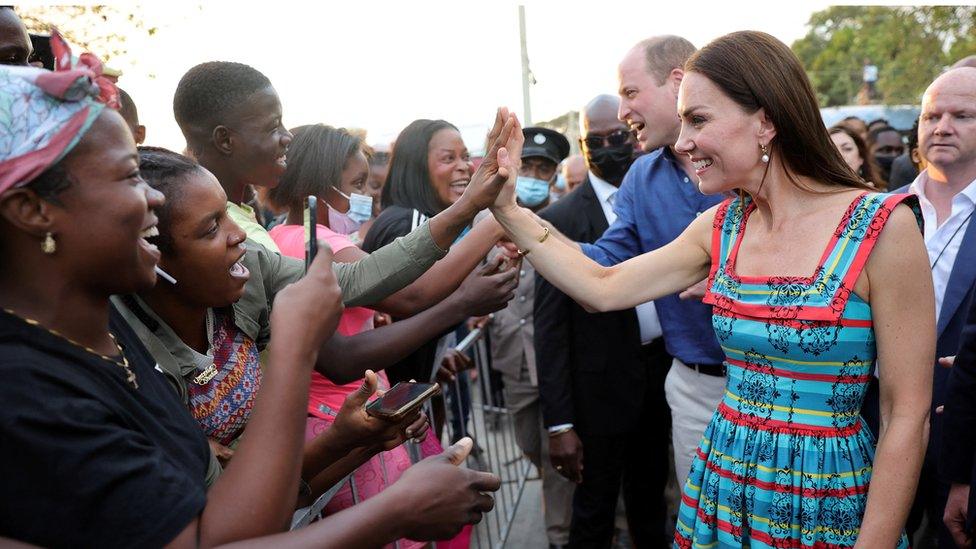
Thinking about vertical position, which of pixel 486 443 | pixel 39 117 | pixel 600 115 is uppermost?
pixel 39 117

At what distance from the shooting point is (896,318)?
2.13 m

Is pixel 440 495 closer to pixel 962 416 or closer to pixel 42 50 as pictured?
pixel 962 416

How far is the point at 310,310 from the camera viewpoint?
161 cm

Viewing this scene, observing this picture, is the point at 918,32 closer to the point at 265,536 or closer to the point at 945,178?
the point at 945,178

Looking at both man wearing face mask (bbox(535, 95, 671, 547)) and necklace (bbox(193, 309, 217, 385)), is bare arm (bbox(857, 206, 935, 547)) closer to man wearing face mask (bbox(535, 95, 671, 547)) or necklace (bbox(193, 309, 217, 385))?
man wearing face mask (bbox(535, 95, 671, 547))

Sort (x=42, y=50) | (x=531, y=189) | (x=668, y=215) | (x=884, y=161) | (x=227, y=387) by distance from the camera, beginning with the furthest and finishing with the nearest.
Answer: (x=884, y=161)
(x=531, y=189)
(x=668, y=215)
(x=42, y=50)
(x=227, y=387)

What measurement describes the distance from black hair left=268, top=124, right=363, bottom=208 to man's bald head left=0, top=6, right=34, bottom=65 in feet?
4.00

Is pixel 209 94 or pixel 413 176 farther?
pixel 413 176

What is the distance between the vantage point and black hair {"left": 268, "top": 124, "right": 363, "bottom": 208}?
3.69 metres

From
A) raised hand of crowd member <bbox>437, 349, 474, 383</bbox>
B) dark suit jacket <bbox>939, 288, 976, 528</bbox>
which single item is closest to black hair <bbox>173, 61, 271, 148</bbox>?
raised hand of crowd member <bbox>437, 349, 474, 383</bbox>

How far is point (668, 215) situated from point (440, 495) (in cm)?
210

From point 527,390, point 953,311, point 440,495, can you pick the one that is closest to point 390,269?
point 440,495

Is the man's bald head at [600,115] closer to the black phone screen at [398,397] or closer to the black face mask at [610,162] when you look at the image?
the black face mask at [610,162]

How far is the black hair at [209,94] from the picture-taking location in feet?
9.31
